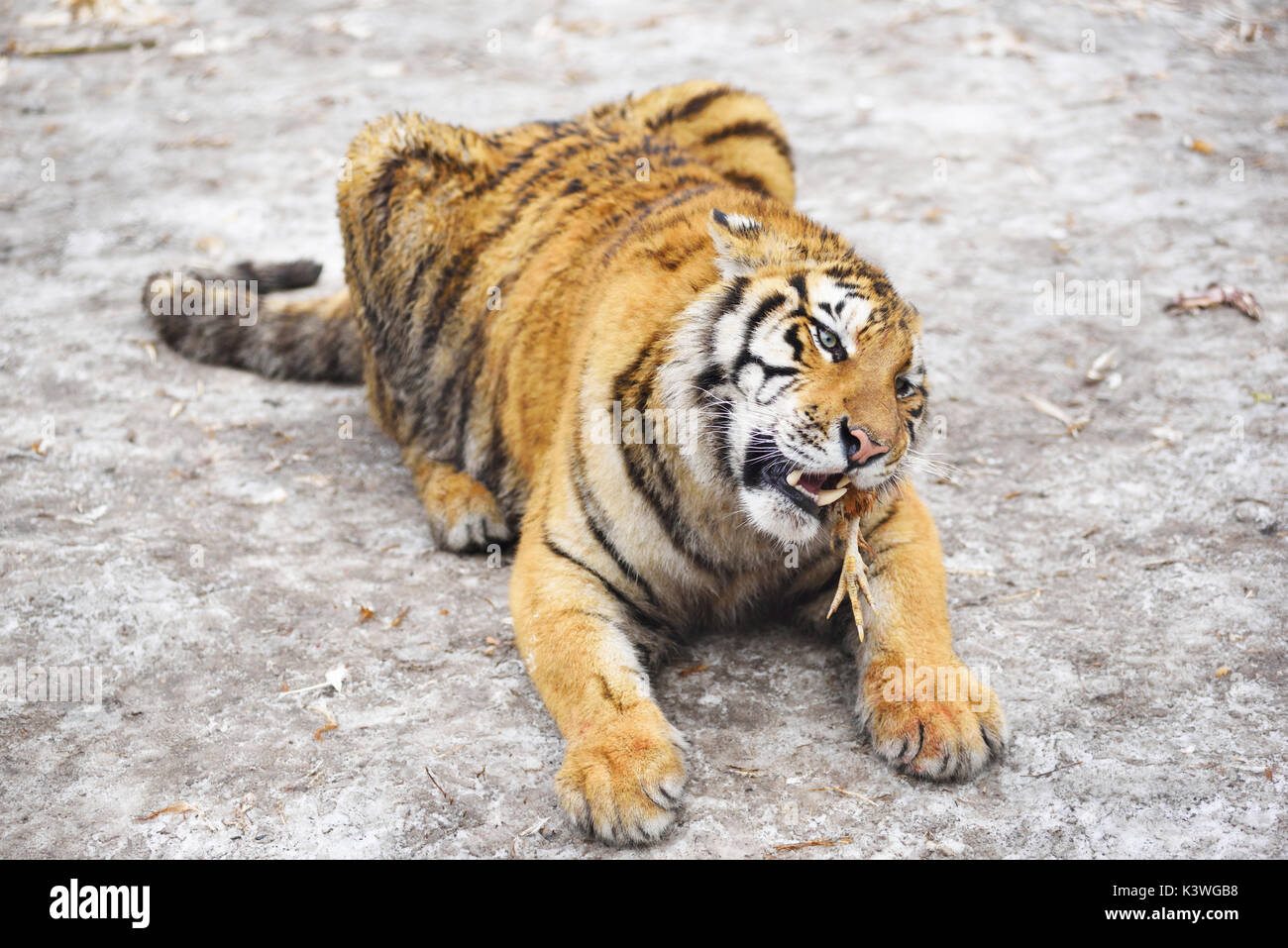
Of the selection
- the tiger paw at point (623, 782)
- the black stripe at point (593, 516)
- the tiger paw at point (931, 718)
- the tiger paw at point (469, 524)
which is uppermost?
the black stripe at point (593, 516)

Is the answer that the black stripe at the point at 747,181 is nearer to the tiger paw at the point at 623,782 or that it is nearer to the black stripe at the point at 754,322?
the black stripe at the point at 754,322

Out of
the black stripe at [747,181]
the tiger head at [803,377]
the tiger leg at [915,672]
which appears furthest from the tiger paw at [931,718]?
the black stripe at [747,181]

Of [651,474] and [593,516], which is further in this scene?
[593,516]

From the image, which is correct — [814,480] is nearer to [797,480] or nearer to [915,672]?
[797,480]

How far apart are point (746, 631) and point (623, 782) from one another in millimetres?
996

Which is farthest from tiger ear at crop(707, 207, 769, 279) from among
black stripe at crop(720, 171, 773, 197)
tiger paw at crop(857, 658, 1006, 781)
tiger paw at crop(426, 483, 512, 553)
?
black stripe at crop(720, 171, 773, 197)

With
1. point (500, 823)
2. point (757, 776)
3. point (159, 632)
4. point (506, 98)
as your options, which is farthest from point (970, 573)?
point (506, 98)

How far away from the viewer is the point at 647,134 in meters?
4.68

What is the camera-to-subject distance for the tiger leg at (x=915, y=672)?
115 inches

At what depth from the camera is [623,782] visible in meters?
2.76

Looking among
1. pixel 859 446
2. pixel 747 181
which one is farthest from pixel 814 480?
pixel 747 181

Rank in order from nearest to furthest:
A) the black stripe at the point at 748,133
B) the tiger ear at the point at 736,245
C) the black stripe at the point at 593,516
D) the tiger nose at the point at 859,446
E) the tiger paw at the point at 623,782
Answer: the tiger paw at the point at 623,782 < the tiger nose at the point at 859,446 < the tiger ear at the point at 736,245 < the black stripe at the point at 593,516 < the black stripe at the point at 748,133

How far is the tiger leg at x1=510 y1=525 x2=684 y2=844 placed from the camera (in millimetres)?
2732

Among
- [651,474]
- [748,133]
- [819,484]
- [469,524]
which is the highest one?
[748,133]
